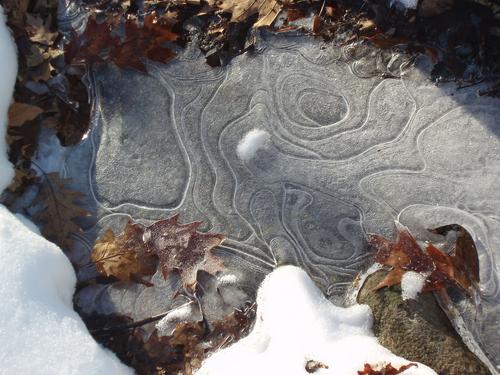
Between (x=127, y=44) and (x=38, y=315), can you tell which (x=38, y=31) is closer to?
(x=127, y=44)

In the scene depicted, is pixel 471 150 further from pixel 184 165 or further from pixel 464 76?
pixel 184 165

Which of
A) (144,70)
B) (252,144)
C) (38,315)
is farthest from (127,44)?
(38,315)

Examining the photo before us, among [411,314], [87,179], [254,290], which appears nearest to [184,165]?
[87,179]

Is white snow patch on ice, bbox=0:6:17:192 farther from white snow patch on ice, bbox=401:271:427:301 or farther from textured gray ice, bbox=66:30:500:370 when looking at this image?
white snow patch on ice, bbox=401:271:427:301

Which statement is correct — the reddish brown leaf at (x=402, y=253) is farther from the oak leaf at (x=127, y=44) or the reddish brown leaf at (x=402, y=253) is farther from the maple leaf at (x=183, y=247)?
the oak leaf at (x=127, y=44)

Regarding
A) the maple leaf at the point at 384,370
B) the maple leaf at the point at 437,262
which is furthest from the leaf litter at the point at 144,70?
the maple leaf at the point at 384,370
